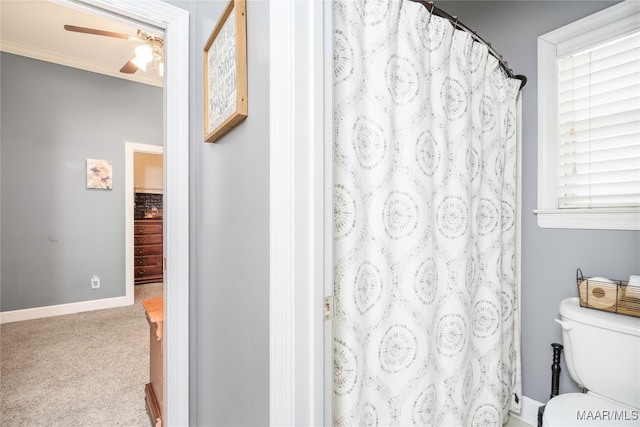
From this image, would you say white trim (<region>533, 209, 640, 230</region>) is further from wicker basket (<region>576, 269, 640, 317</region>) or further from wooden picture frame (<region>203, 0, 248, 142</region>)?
wooden picture frame (<region>203, 0, 248, 142</region>)

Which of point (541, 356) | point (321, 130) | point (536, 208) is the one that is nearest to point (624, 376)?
point (541, 356)

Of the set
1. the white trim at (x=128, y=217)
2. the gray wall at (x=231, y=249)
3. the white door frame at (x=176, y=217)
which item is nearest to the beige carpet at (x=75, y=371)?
the white trim at (x=128, y=217)

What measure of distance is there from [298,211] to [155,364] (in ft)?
5.26

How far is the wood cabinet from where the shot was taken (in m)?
5.18

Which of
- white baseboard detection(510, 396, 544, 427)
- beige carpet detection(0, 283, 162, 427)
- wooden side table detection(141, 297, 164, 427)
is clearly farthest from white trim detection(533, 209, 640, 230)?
beige carpet detection(0, 283, 162, 427)

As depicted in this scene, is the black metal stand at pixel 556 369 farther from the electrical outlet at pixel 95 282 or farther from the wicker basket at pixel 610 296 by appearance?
the electrical outlet at pixel 95 282

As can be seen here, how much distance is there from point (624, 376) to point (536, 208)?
0.82 metres

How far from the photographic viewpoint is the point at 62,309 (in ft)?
11.6

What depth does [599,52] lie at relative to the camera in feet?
5.00

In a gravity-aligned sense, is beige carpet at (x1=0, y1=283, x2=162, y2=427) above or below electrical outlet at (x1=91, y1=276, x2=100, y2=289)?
below

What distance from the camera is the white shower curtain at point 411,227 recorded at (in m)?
0.94

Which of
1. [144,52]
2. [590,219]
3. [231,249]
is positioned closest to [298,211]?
[231,249]

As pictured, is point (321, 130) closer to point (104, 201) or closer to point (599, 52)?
point (599, 52)

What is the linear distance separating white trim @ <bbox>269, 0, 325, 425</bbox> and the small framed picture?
3900 mm
